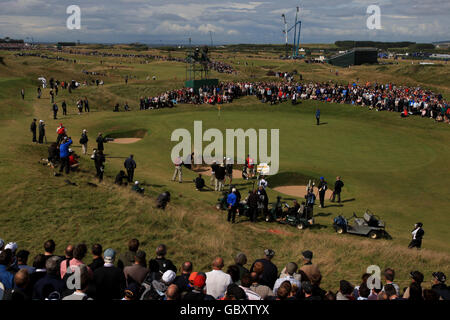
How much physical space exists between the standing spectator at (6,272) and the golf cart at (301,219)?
13.1 m

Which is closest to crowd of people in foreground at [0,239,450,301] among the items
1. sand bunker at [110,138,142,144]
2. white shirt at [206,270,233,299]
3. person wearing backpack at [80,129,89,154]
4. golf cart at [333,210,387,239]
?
white shirt at [206,270,233,299]

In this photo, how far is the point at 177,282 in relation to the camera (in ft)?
28.7

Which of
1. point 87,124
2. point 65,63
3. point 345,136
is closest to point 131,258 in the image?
point 345,136

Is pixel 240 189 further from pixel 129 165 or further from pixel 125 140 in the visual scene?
pixel 125 140

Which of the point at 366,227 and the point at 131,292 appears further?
the point at 366,227

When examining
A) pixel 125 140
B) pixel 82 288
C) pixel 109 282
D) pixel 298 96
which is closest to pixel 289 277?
pixel 109 282

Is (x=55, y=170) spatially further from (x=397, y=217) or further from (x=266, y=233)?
(x=397, y=217)

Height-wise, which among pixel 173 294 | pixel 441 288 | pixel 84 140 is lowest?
pixel 441 288

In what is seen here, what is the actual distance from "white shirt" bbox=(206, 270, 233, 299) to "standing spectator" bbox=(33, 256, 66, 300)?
3115 millimetres

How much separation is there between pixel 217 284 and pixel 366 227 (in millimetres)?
11647

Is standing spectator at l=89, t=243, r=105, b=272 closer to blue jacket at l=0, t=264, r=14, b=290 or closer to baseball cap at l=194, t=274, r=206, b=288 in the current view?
blue jacket at l=0, t=264, r=14, b=290

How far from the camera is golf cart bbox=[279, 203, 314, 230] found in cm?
1880

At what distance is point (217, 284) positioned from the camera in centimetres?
838

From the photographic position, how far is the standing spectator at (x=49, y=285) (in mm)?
7871
